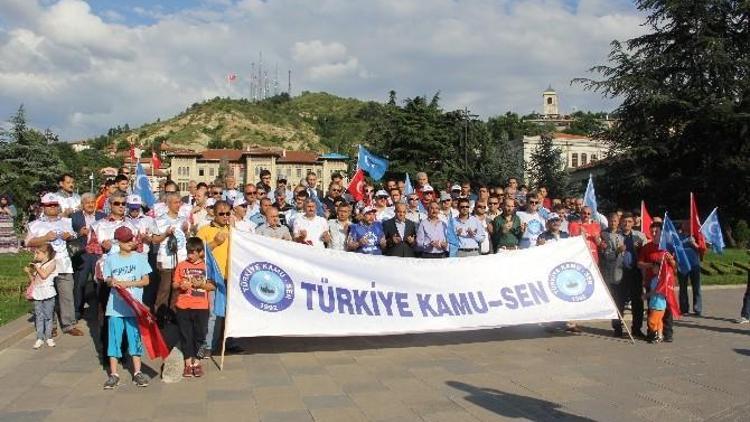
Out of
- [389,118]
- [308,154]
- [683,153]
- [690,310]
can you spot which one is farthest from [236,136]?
[690,310]

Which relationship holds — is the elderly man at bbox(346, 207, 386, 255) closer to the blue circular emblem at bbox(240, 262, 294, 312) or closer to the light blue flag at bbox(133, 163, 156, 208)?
the blue circular emblem at bbox(240, 262, 294, 312)

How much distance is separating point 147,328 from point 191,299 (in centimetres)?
53

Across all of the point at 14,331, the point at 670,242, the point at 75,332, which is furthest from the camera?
the point at 670,242

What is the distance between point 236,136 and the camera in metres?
176

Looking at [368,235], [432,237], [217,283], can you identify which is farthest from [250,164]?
[217,283]

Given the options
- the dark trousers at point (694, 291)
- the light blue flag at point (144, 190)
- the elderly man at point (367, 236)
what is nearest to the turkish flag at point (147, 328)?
the elderly man at point (367, 236)

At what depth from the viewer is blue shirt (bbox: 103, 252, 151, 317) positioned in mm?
6895

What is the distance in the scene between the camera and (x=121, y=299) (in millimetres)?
6902

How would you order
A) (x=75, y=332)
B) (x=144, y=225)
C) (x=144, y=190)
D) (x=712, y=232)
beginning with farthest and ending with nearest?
(x=712, y=232)
(x=144, y=190)
(x=75, y=332)
(x=144, y=225)

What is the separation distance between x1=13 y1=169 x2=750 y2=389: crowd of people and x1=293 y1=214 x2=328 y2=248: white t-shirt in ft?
0.04

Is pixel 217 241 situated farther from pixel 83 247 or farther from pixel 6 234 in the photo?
pixel 6 234

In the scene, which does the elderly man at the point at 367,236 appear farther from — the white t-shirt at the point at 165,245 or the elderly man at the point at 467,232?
the white t-shirt at the point at 165,245

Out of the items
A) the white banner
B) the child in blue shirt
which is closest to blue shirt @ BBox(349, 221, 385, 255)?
the white banner

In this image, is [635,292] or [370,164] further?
[370,164]
